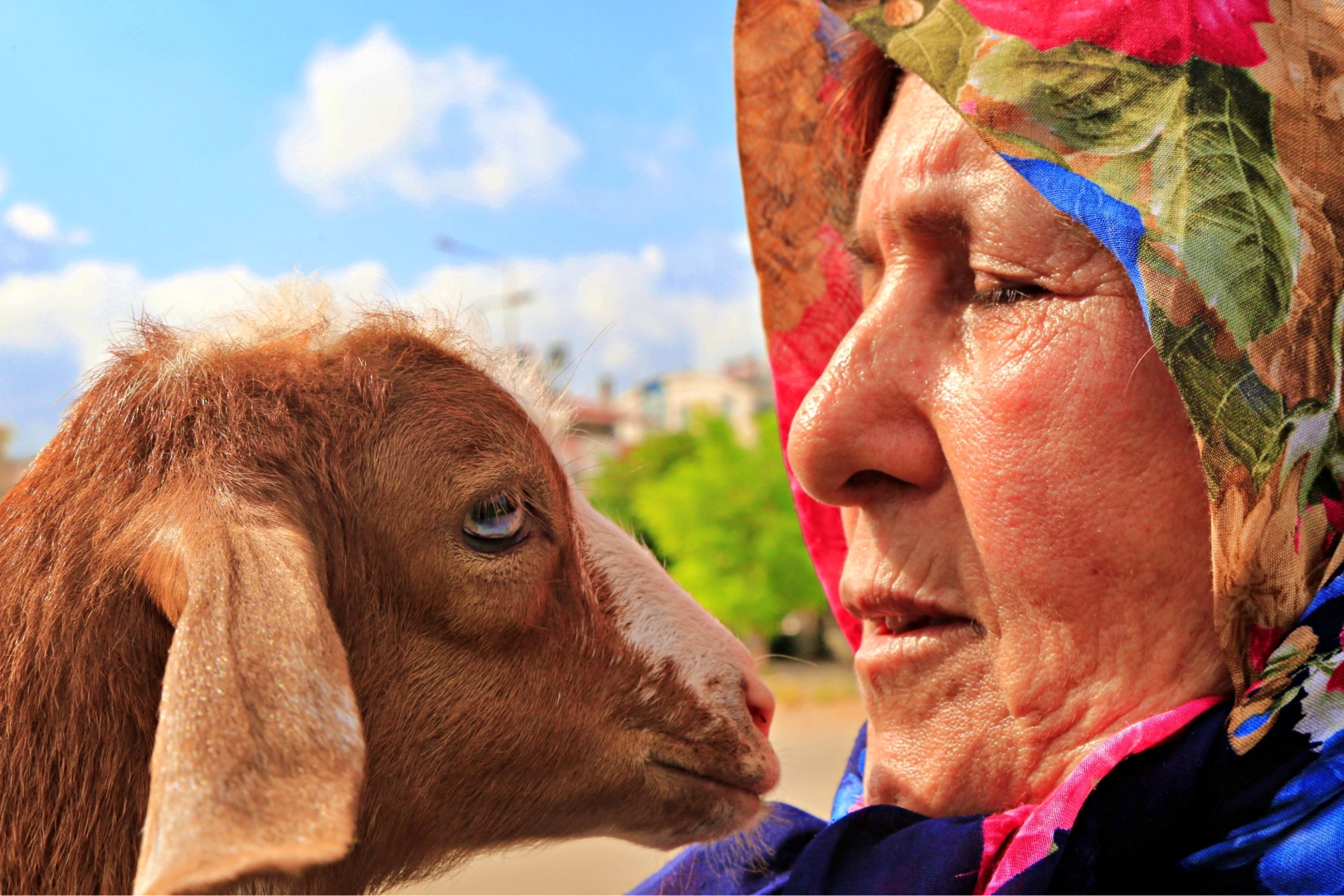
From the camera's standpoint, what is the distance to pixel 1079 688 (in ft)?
5.36

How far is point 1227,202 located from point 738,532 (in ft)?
93.0

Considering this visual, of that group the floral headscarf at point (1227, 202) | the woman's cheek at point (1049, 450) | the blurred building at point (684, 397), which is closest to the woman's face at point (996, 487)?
the woman's cheek at point (1049, 450)

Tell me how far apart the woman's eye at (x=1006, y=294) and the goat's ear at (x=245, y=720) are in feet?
3.80

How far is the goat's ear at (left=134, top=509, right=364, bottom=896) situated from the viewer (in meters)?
1.21

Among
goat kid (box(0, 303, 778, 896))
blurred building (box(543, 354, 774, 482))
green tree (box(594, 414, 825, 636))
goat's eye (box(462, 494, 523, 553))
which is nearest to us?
goat kid (box(0, 303, 778, 896))

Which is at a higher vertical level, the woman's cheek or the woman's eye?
the woman's eye

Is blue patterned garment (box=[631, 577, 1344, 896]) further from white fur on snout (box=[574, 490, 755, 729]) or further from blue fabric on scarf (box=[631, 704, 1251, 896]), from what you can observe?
white fur on snout (box=[574, 490, 755, 729])

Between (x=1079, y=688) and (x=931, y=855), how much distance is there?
34 cm

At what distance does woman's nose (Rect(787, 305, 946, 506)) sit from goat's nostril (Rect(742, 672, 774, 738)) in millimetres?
528

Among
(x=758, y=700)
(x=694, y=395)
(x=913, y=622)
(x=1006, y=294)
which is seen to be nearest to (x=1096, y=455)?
(x=1006, y=294)

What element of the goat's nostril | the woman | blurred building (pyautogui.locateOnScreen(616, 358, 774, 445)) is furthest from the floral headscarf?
blurred building (pyautogui.locateOnScreen(616, 358, 774, 445))

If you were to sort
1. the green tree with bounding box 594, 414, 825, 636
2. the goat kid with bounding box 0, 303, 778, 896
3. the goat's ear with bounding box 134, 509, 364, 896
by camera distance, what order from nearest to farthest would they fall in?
1. the goat's ear with bounding box 134, 509, 364, 896
2. the goat kid with bounding box 0, 303, 778, 896
3. the green tree with bounding box 594, 414, 825, 636

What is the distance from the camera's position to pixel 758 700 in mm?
2209

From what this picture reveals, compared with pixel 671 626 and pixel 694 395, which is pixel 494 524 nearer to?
pixel 671 626
